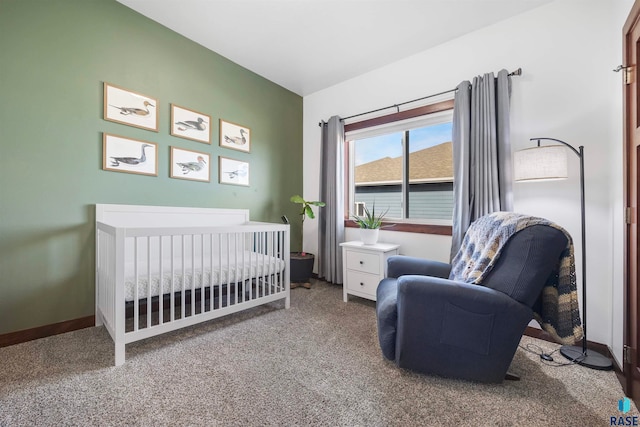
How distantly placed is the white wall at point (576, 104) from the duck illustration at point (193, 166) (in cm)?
257

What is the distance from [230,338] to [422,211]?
2.19m

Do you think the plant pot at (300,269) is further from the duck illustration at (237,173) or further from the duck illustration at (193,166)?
the duck illustration at (193,166)

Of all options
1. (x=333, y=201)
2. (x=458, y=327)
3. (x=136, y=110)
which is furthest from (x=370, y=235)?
(x=136, y=110)

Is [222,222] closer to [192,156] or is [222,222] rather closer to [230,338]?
[192,156]

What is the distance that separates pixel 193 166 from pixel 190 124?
0.41 m

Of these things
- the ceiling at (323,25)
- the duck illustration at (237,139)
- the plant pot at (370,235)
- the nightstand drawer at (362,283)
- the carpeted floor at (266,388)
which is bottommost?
the carpeted floor at (266,388)

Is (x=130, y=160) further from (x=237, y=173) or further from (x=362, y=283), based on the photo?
(x=362, y=283)

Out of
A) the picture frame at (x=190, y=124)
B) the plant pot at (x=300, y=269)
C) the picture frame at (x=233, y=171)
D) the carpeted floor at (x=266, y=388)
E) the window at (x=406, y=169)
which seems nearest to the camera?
the carpeted floor at (x=266, y=388)

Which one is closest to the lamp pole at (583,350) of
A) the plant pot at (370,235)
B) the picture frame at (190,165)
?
the plant pot at (370,235)

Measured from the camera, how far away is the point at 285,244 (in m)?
2.54

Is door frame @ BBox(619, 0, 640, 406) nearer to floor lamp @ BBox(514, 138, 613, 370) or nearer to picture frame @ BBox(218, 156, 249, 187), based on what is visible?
floor lamp @ BBox(514, 138, 613, 370)

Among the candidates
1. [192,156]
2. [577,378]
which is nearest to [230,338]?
[192,156]

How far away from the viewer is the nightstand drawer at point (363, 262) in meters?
2.60

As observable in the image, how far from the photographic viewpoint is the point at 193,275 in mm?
1968
